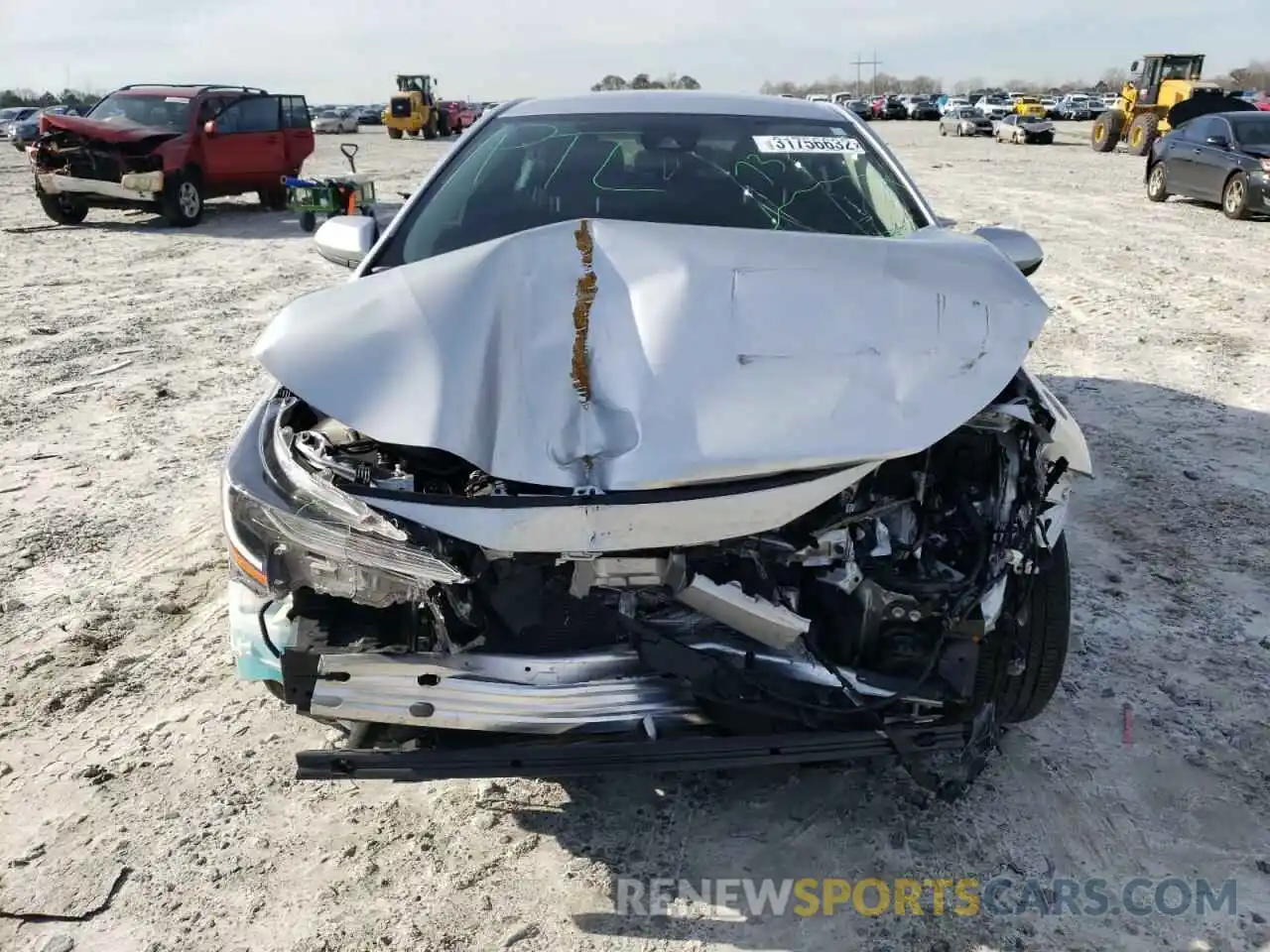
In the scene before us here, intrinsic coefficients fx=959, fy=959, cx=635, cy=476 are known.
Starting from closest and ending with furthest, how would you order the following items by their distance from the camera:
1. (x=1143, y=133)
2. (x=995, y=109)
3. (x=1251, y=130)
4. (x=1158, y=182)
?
(x=1251, y=130), (x=1158, y=182), (x=1143, y=133), (x=995, y=109)

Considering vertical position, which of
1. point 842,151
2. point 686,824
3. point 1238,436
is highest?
point 842,151

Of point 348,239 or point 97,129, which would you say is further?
point 97,129

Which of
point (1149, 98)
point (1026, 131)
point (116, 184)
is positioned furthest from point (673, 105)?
point (1026, 131)

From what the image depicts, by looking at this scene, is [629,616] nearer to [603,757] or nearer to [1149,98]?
[603,757]

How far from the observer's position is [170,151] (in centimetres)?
1250

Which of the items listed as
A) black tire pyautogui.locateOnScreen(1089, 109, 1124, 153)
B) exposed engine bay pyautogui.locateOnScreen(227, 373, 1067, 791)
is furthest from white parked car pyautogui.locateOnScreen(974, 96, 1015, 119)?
exposed engine bay pyautogui.locateOnScreen(227, 373, 1067, 791)

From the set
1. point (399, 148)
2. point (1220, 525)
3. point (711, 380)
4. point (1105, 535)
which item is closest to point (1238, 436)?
point (1220, 525)

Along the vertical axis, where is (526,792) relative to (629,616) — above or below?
below

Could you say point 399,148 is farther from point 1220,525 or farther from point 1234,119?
point 1220,525

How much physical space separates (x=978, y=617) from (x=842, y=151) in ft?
6.99

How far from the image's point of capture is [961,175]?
751 inches

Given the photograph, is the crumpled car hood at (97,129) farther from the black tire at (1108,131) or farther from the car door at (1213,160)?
the black tire at (1108,131)

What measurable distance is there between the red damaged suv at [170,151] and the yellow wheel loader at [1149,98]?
17.8 metres

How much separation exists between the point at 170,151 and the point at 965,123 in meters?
32.8
